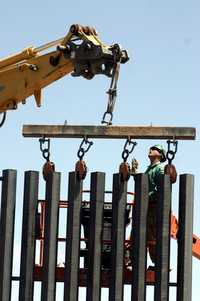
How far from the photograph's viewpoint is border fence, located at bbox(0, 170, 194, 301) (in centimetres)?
2556

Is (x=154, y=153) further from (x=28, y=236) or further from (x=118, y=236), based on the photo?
(x=28, y=236)

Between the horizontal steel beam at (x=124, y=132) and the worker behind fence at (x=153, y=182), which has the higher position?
the horizontal steel beam at (x=124, y=132)

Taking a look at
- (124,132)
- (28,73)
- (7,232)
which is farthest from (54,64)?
(7,232)

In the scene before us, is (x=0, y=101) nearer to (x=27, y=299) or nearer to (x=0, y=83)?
(x=0, y=83)

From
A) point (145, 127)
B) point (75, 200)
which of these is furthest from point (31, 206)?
point (145, 127)

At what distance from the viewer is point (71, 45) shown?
26.4 metres

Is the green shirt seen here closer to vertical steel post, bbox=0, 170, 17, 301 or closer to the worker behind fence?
the worker behind fence

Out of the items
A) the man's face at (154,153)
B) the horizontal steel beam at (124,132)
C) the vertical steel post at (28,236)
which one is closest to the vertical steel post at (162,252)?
the man's face at (154,153)

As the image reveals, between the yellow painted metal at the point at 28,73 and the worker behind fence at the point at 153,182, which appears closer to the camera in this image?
the worker behind fence at the point at 153,182

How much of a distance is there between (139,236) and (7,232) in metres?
2.47

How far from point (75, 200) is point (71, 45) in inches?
114

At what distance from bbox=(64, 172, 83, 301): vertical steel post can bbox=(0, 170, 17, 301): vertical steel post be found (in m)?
1.10

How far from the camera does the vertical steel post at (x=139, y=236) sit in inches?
1004

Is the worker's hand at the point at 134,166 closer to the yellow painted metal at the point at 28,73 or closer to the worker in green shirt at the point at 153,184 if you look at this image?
the worker in green shirt at the point at 153,184
